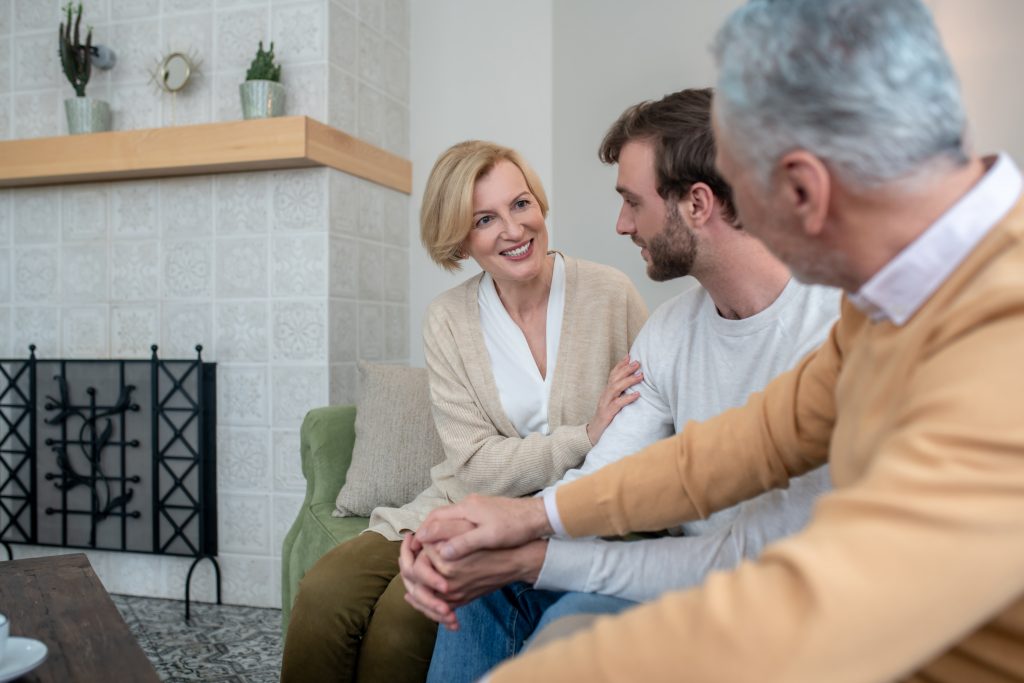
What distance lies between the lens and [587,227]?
3162 millimetres

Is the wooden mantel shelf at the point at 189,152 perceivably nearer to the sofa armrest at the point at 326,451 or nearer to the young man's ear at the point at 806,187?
the sofa armrest at the point at 326,451

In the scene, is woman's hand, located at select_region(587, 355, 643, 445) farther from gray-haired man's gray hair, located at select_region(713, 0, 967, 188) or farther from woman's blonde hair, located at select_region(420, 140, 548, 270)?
gray-haired man's gray hair, located at select_region(713, 0, 967, 188)

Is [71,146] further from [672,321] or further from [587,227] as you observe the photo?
[672,321]

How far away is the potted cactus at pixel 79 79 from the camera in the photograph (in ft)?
9.66

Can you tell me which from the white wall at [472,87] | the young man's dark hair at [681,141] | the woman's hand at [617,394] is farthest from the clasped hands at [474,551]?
the white wall at [472,87]

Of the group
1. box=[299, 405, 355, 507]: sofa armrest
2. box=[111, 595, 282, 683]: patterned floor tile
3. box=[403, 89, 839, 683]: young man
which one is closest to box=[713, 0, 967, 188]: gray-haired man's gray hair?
box=[403, 89, 839, 683]: young man

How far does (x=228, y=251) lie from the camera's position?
2961 millimetres

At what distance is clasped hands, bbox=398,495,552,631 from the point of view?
117cm

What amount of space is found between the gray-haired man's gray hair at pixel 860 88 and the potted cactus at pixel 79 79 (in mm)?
2839

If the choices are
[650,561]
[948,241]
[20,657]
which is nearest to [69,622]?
[20,657]

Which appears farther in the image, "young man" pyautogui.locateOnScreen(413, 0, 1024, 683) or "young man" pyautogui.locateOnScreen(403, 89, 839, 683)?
"young man" pyautogui.locateOnScreen(403, 89, 839, 683)

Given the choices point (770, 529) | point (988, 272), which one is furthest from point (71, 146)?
point (988, 272)

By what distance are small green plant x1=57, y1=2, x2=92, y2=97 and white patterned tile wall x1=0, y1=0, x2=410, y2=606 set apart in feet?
0.36

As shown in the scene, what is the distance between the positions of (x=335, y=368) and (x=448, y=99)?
113 centimetres
